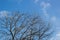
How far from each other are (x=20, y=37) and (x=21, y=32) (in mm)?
1111

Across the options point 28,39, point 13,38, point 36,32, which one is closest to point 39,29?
point 36,32

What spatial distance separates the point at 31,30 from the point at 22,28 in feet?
6.85

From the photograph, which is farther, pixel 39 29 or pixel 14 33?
pixel 39 29

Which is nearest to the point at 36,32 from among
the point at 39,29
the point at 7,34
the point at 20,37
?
the point at 39,29

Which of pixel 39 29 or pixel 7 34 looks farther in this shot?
pixel 39 29

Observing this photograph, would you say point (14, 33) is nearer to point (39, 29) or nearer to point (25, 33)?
point (25, 33)

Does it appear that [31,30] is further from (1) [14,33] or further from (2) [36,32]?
(1) [14,33]

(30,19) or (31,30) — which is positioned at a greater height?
(30,19)

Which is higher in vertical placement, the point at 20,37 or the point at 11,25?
the point at 11,25

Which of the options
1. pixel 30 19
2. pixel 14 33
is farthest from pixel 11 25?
pixel 30 19

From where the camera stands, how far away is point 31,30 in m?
38.0

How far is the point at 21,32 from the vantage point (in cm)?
3744

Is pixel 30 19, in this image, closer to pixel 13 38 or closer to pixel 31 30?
pixel 31 30

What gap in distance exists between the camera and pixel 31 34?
38.3 metres
